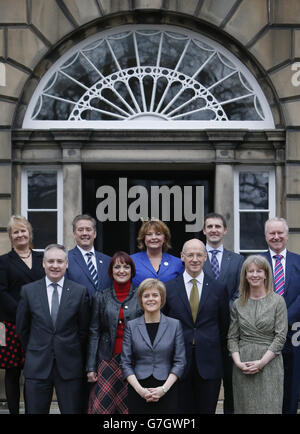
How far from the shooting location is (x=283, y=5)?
927 cm

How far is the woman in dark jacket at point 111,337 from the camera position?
6270 mm

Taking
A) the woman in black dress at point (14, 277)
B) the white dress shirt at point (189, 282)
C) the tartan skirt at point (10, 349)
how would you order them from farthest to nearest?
the tartan skirt at point (10, 349)
the woman in black dress at point (14, 277)
the white dress shirt at point (189, 282)

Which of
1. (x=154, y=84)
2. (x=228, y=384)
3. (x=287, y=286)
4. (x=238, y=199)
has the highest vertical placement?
(x=154, y=84)

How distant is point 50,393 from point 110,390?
0.51 meters

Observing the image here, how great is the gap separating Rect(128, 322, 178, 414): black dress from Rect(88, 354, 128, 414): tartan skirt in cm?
31

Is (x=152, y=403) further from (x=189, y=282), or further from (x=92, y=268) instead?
(x=92, y=268)

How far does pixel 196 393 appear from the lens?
6.39 m

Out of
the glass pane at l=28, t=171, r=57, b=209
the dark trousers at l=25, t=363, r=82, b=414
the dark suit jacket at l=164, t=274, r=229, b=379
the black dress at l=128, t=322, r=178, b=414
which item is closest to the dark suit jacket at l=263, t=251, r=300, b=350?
the dark suit jacket at l=164, t=274, r=229, b=379

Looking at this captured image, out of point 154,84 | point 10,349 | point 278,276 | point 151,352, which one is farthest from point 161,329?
point 154,84

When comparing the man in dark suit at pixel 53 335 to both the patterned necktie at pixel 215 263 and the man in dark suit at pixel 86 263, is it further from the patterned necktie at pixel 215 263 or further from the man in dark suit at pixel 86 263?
the patterned necktie at pixel 215 263

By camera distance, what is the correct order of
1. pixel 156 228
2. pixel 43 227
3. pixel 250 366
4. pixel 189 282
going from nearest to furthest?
1. pixel 250 366
2. pixel 189 282
3. pixel 156 228
4. pixel 43 227

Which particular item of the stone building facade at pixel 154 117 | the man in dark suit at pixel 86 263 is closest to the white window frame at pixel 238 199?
the stone building facade at pixel 154 117
